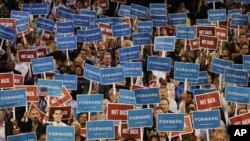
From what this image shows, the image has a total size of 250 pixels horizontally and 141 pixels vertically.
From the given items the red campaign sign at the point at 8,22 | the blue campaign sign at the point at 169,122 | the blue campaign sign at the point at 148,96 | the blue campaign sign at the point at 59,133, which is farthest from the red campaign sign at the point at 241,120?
the red campaign sign at the point at 8,22

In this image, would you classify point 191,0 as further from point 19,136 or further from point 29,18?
point 19,136

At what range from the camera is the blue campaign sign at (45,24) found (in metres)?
6.95

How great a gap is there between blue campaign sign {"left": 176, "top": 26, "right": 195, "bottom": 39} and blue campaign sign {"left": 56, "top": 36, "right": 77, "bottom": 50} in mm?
1258

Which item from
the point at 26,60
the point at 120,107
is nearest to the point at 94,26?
the point at 26,60

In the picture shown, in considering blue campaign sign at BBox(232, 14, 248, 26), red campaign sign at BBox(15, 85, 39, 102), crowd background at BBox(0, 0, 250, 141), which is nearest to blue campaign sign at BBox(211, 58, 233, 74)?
crowd background at BBox(0, 0, 250, 141)

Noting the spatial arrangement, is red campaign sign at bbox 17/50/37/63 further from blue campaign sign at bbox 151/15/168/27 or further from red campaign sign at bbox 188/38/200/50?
red campaign sign at bbox 188/38/200/50

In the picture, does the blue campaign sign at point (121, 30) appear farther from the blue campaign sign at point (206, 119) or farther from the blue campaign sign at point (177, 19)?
the blue campaign sign at point (206, 119)

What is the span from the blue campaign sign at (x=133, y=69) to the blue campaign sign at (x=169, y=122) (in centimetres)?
75

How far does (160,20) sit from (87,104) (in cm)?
193

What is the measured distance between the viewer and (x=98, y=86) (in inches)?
236

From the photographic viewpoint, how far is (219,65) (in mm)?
6281

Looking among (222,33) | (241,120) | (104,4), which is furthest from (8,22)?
(241,120)

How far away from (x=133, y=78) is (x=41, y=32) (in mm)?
1450

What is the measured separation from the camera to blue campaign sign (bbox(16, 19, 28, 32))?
6.79 meters
